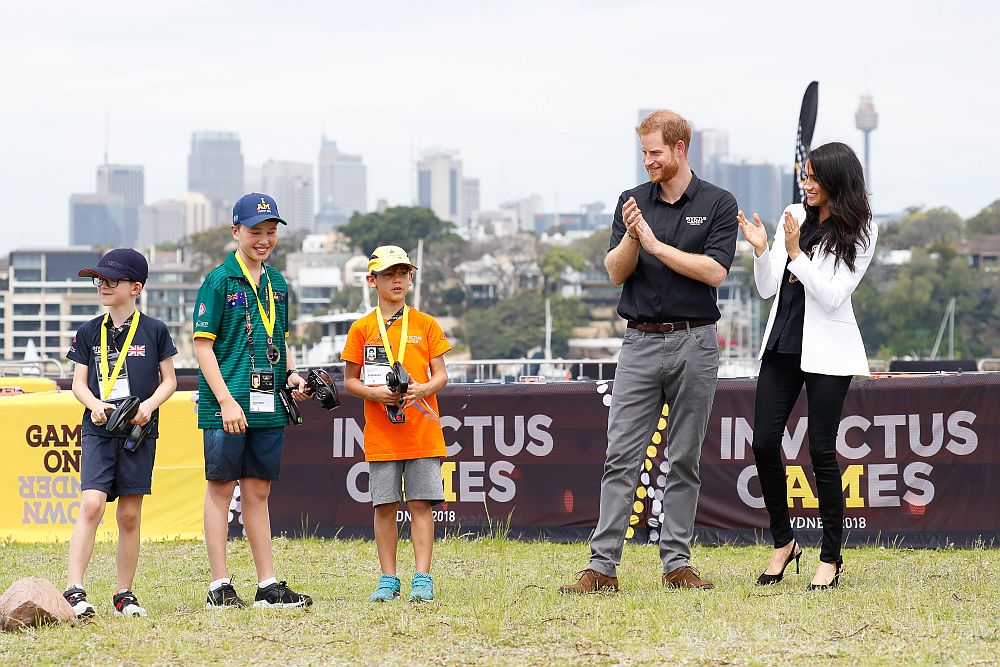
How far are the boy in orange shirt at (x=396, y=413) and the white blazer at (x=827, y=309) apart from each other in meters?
1.55

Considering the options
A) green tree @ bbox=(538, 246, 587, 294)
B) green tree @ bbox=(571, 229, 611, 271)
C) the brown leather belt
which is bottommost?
the brown leather belt

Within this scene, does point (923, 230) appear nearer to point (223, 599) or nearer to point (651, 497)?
point (651, 497)

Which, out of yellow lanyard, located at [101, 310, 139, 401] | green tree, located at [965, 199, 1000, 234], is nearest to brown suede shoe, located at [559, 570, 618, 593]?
yellow lanyard, located at [101, 310, 139, 401]

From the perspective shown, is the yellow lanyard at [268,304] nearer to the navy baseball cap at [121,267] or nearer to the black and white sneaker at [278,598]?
the navy baseball cap at [121,267]

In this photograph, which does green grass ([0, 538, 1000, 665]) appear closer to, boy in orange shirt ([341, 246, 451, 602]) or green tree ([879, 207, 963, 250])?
boy in orange shirt ([341, 246, 451, 602])

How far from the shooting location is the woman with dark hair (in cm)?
609

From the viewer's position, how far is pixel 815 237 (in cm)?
624

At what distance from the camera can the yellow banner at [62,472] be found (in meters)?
8.94

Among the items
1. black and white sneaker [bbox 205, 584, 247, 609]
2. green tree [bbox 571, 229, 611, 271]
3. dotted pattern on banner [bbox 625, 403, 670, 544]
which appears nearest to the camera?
black and white sneaker [bbox 205, 584, 247, 609]

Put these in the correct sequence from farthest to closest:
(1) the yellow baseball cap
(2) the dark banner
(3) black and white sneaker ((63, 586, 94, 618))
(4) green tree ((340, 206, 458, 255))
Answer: (4) green tree ((340, 206, 458, 255)) → (2) the dark banner → (1) the yellow baseball cap → (3) black and white sneaker ((63, 586, 94, 618))

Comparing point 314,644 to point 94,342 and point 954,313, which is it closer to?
point 94,342

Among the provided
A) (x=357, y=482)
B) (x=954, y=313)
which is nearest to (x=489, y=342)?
(x=954, y=313)

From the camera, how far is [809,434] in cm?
615

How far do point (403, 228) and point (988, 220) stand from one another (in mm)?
54465
